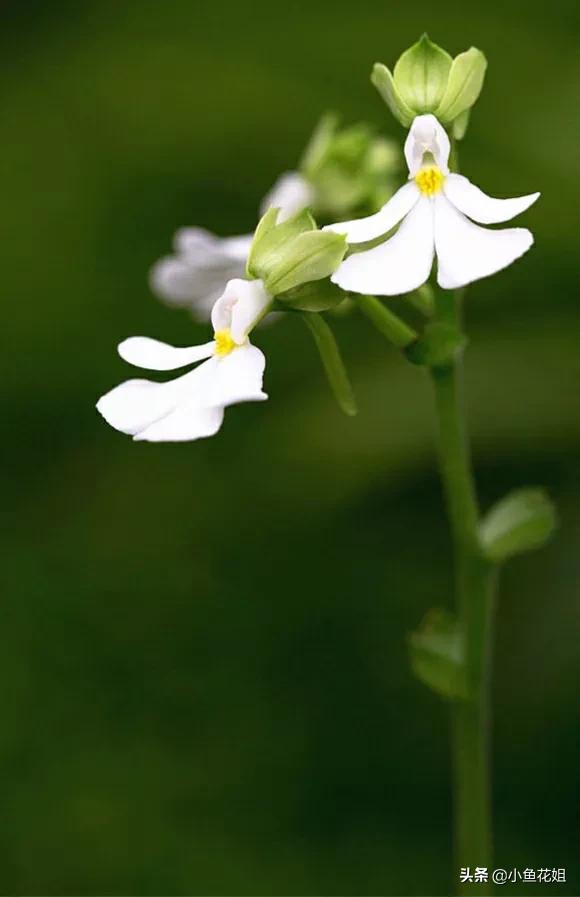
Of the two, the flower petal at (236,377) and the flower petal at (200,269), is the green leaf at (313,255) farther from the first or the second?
the flower petal at (200,269)

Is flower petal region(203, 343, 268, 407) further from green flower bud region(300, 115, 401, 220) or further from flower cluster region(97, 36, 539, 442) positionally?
green flower bud region(300, 115, 401, 220)

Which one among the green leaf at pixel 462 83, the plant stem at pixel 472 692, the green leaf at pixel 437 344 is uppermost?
A: the green leaf at pixel 462 83

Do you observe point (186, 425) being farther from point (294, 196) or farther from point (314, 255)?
point (294, 196)

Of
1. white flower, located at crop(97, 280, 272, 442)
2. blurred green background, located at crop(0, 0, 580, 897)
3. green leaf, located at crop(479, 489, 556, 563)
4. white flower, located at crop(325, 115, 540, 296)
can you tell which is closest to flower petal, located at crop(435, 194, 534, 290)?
white flower, located at crop(325, 115, 540, 296)

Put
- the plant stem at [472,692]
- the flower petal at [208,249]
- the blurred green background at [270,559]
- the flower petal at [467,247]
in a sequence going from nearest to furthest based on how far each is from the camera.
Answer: the flower petal at [467,247], the plant stem at [472,692], the flower petal at [208,249], the blurred green background at [270,559]

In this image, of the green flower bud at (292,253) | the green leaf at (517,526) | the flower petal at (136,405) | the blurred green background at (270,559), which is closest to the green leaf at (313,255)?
the green flower bud at (292,253)

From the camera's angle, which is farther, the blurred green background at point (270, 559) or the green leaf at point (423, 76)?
the blurred green background at point (270, 559)

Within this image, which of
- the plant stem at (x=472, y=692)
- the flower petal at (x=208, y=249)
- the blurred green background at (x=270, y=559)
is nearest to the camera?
the plant stem at (x=472, y=692)

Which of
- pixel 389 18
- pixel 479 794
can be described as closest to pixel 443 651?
pixel 479 794

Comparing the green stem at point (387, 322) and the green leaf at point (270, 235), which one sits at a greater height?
the green leaf at point (270, 235)
